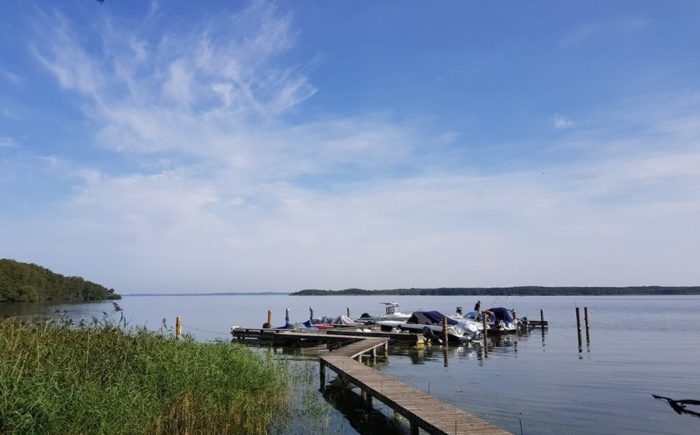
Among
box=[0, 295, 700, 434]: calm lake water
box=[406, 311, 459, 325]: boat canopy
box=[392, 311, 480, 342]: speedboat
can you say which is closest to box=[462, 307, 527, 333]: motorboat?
box=[0, 295, 700, 434]: calm lake water

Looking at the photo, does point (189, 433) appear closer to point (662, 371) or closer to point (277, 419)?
point (277, 419)

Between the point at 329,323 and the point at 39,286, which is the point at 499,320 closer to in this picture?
the point at 329,323

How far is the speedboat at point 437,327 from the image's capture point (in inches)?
1342

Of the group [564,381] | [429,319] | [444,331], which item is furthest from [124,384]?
[429,319]

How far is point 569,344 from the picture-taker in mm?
34938

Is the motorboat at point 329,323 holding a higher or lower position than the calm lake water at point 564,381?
higher

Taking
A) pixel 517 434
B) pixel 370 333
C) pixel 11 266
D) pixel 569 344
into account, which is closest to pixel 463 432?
pixel 517 434

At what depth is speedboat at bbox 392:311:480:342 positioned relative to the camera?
3409 centimetres

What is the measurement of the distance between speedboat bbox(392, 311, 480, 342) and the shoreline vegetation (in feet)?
278

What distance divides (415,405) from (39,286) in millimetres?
115510

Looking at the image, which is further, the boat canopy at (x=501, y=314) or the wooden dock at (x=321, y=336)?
the boat canopy at (x=501, y=314)

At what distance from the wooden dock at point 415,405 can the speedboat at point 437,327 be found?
54.7 ft

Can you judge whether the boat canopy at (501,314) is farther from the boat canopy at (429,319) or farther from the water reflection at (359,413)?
the water reflection at (359,413)

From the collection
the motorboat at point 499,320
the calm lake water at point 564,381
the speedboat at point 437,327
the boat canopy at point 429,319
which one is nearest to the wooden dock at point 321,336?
the calm lake water at point 564,381
